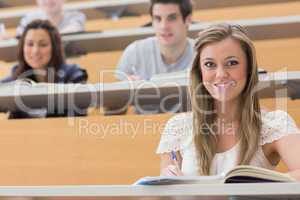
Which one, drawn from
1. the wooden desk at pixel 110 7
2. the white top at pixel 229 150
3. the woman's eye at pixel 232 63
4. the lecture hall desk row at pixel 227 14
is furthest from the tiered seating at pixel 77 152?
the wooden desk at pixel 110 7

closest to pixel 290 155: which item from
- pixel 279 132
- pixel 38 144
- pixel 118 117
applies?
pixel 279 132

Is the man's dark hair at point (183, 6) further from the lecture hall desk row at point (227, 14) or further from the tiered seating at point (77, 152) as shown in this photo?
the tiered seating at point (77, 152)

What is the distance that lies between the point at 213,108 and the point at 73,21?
64.3 inches

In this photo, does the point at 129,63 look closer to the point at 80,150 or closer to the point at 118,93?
Answer: the point at 118,93

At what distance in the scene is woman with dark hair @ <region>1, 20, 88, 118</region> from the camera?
217 cm

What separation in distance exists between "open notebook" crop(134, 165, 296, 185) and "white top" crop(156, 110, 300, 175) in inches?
12.9

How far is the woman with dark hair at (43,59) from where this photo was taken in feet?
7.12

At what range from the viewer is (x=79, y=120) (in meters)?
1.67

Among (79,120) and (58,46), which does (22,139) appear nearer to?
(79,120)

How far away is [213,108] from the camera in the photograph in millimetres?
1376

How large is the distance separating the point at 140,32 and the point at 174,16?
0.87ft

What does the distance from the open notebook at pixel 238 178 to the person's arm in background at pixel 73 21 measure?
6.39 feet

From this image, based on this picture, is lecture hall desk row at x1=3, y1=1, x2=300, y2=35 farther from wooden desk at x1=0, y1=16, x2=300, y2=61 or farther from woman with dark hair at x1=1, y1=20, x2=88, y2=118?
woman with dark hair at x1=1, y1=20, x2=88, y2=118

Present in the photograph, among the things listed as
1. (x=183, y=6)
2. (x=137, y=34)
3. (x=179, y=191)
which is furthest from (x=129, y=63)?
(x=179, y=191)
